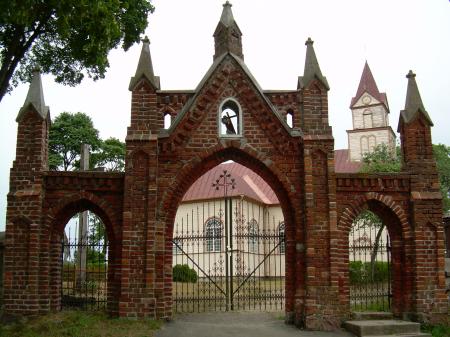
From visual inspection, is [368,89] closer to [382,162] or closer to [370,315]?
[382,162]

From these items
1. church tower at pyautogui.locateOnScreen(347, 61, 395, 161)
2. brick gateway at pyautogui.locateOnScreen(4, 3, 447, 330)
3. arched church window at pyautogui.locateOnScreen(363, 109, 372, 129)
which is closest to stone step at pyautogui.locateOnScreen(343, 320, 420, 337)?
brick gateway at pyautogui.locateOnScreen(4, 3, 447, 330)

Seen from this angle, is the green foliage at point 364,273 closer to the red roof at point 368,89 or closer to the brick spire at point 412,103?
the brick spire at point 412,103

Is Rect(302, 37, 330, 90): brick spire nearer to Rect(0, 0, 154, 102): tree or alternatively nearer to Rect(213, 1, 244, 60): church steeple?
Rect(213, 1, 244, 60): church steeple

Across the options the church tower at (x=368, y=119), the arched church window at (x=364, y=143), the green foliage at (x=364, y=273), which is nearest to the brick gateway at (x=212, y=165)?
the green foliage at (x=364, y=273)

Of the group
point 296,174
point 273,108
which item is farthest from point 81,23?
point 296,174

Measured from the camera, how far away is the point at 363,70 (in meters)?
51.6

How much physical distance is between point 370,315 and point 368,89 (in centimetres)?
4015

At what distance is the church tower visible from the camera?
4716cm

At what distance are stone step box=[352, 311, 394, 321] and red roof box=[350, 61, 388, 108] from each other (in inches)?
1526

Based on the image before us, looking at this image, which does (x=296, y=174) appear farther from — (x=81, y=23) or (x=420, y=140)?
(x=81, y=23)

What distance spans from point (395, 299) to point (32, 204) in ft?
28.4

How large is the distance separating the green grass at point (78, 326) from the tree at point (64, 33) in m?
4.70

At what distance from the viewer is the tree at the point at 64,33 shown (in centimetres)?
901

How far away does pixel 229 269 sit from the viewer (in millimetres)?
21547
